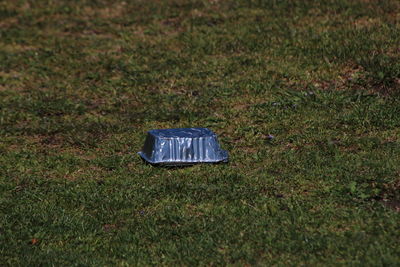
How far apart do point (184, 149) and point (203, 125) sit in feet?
5.15

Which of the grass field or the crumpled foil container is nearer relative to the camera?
the grass field

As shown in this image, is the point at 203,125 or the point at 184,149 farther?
the point at 203,125

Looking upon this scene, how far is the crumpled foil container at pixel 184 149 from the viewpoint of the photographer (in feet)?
29.0

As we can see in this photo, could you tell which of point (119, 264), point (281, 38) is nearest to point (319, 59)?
point (281, 38)

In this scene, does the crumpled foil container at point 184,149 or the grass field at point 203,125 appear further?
the crumpled foil container at point 184,149

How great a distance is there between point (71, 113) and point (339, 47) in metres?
4.47

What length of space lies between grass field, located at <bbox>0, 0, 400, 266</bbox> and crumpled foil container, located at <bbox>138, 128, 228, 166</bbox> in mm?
129

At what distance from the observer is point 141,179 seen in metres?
8.53

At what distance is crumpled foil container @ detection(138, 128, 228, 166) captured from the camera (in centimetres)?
885

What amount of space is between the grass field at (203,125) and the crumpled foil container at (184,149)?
0.13 m

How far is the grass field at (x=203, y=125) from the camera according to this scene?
6.88m

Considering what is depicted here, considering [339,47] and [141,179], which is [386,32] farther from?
[141,179]

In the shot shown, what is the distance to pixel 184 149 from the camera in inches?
350

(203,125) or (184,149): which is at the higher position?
(184,149)
